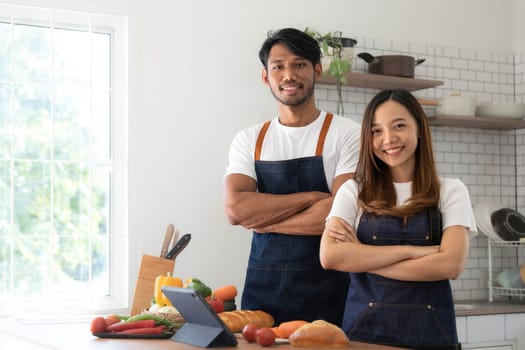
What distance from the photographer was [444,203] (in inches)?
102

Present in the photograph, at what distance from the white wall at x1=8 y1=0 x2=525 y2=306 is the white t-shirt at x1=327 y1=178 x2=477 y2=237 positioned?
6.08 ft

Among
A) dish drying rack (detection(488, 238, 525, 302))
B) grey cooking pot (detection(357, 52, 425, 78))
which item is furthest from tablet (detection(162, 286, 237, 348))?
dish drying rack (detection(488, 238, 525, 302))

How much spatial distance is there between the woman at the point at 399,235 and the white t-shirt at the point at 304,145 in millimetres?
395

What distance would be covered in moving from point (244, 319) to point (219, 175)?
2030mm

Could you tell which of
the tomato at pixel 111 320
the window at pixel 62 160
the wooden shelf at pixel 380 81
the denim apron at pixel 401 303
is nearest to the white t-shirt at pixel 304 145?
the denim apron at pixel 401 303

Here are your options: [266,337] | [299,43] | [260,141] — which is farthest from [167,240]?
[266,337]

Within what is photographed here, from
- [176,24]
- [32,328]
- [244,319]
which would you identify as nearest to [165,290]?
[244,319]

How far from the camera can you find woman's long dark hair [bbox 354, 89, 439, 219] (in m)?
2.57

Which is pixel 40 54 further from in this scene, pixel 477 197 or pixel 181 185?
pixel 477 197

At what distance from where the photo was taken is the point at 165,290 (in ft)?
7.57

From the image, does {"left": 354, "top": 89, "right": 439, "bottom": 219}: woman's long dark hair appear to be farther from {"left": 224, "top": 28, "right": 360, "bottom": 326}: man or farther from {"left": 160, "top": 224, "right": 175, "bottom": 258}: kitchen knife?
{"left": 160, "top": 224, "right": 175, "bottom": 258}: kitchen knife

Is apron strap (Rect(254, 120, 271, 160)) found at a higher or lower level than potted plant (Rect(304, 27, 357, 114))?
lower

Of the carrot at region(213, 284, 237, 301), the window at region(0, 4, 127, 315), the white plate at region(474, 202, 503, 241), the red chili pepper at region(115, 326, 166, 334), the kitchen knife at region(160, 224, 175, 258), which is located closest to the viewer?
the red chili pepper at region(115, 326, 166, 334)

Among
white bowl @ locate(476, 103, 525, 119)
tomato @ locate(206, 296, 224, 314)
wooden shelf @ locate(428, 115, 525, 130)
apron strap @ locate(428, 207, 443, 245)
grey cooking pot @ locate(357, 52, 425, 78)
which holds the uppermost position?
grey cooking pot @ locate(357, 52, 425, 78)
